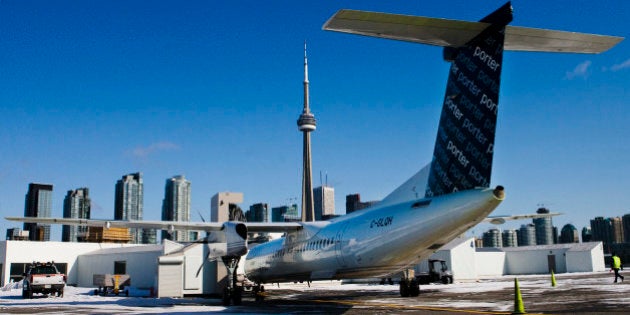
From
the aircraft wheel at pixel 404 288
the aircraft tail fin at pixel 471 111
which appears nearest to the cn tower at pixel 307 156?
the aircraft wheel at pixel 404 288

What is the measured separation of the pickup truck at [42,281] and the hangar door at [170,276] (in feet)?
17.6

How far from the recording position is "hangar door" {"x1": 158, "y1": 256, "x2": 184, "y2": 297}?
26.5 m

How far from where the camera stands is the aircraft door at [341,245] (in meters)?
17.7

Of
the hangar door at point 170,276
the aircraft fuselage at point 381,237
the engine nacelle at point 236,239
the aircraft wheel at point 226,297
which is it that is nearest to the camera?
the aircraft fuselage at point 381,237

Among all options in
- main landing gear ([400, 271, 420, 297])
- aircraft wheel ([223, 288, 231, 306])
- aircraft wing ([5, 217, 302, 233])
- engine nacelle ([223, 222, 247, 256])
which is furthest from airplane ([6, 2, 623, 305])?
aircraft wheel ([223, 288, 231, 306])

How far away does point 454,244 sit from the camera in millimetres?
51844

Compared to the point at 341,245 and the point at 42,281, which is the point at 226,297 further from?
the point at 42,281

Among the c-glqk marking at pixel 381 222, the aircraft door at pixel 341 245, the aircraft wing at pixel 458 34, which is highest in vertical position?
the aircraft wing at pixel 458 34

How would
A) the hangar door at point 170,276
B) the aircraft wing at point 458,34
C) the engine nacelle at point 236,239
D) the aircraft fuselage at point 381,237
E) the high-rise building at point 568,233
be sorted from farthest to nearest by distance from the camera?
the high-rise building at point 568,233 < the hangar door at point 170,276 < the engine nacelle at point 236,239 < the aircraft fuselage at point 381,237 < the aircraft wing at point 458,34

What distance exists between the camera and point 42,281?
26.8 m

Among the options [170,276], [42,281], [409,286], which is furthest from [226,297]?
→ [42,281]

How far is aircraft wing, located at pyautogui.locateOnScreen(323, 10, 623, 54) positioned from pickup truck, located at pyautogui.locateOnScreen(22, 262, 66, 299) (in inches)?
910

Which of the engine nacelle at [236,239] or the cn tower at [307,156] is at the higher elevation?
the cn tower at [307,156]

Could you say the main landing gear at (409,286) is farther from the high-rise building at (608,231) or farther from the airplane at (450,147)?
the high-rise building at (608,231)
